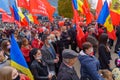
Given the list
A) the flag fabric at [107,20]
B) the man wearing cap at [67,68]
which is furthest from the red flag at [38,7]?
the man wearing cap at [67,68]

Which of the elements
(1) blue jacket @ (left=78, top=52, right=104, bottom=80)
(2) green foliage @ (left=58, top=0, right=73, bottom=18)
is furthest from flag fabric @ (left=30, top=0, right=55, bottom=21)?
(2) green foliage @ (left=58, top=0, right=73, bottom=18)

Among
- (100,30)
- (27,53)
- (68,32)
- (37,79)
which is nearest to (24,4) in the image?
(68,32)

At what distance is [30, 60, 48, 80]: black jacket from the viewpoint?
584 cm

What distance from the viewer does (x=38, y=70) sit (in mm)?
5891

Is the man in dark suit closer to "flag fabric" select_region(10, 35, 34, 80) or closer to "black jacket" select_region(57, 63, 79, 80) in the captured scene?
"flag fabric" select_region(10, 35, 34, 80)

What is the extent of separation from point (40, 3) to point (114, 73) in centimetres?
543

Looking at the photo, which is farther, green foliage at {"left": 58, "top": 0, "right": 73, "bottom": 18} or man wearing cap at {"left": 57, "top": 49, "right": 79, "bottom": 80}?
green foliage at {"left": 58, "top": 0, "right": 73, "bottom": 18}

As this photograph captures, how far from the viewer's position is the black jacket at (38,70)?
19.2 ft

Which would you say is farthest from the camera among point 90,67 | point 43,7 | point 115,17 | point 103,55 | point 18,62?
point 43,7

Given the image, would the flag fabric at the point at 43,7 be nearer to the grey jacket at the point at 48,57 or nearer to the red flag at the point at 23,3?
the red flag at the point at 23,3

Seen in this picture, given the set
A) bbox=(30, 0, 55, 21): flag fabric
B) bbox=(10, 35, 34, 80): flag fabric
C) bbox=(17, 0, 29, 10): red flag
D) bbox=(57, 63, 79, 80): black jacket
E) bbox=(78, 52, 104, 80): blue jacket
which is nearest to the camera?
bbox=(57, 63, 79, 80): black jacket

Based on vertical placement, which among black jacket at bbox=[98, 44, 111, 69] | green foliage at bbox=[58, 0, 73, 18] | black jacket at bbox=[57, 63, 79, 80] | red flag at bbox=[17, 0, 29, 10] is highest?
black jacket at bbox=[57, 63, 79, 80]

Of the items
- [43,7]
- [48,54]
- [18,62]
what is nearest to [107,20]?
[43,7]

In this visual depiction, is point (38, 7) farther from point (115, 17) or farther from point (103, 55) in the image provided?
point (103, 55)
